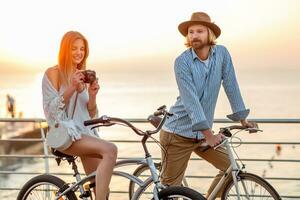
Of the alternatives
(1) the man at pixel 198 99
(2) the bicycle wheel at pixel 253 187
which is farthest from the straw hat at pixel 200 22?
(2) the bicycle wheel at pixel 253 187

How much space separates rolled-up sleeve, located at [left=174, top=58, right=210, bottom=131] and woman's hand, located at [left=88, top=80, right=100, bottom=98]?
470 millimetres

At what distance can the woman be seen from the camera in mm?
3674

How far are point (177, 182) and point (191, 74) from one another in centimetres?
67

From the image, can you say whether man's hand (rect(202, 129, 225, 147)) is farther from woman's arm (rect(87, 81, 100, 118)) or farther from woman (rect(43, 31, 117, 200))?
woman's arm (rect(87, 81, 100, 118))

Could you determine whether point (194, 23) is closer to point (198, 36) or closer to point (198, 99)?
point (198, 36)

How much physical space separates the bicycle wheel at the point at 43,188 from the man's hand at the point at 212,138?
3.18 ft

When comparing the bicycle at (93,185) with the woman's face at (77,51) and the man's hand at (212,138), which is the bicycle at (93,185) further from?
the woman's face at (77,51)

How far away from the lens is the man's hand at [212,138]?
11.5 feet

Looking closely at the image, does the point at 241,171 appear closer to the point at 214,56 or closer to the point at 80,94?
the point at 214,56

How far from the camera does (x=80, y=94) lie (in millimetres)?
3877

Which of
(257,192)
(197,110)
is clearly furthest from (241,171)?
(197,110)

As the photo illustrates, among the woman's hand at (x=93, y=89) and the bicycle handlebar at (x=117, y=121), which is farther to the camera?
the woman's hand at (x=93, y=89)

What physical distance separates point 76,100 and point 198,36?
0.83m

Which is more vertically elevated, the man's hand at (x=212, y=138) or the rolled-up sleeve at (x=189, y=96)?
the rolled-up sleeve at (x=189, y=96)
